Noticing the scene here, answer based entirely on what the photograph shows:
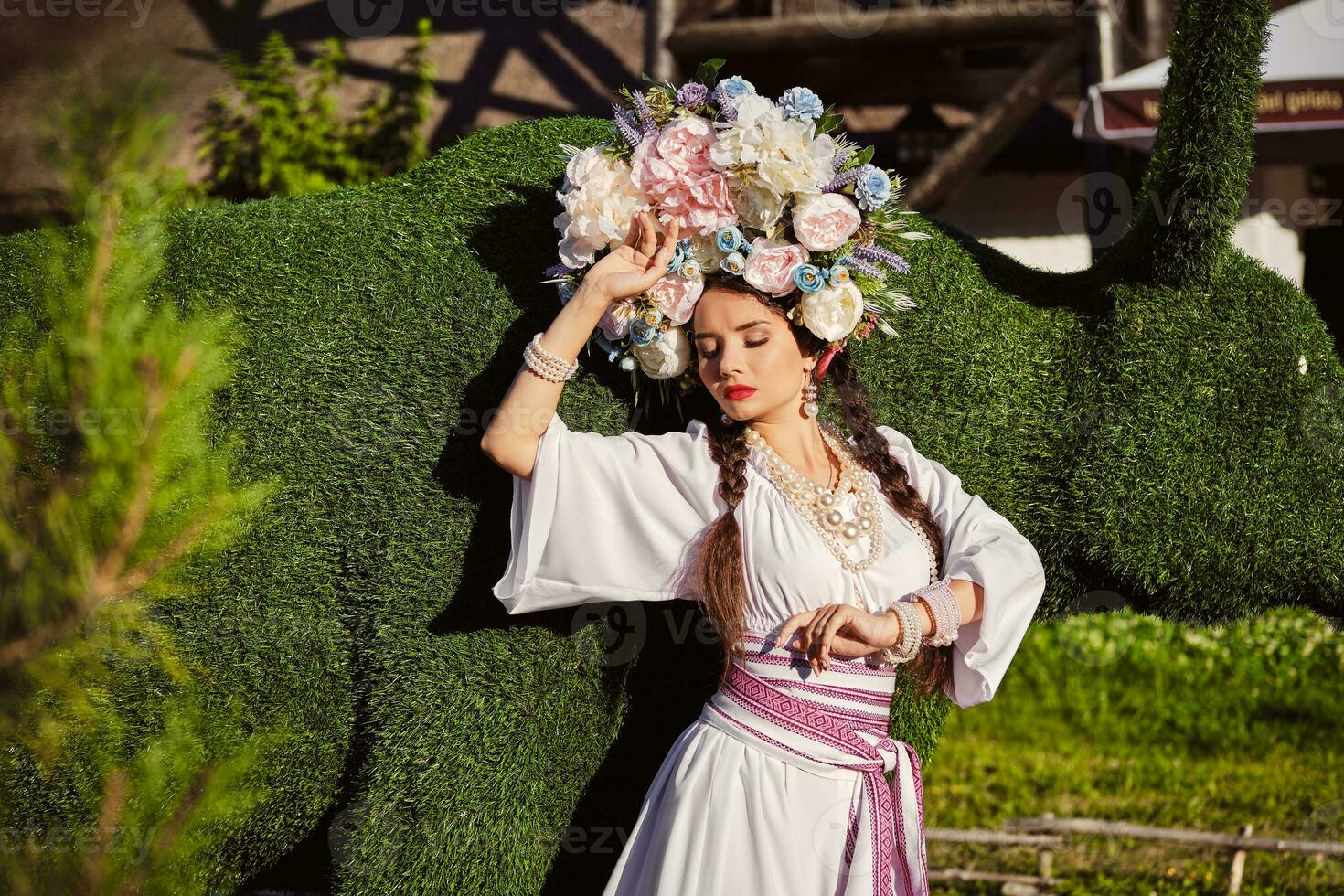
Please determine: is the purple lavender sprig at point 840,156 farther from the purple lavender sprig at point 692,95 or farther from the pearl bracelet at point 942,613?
the pearl bracelet at point 942,613

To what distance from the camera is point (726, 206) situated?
2127mm

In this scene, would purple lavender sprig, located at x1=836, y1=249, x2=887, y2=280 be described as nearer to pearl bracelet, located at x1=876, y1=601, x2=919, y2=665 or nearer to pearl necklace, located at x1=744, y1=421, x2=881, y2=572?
pearl necklace, located at x1=744, y1=421, x2=881, y2=572

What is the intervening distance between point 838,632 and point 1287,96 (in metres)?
Answer: 3.70

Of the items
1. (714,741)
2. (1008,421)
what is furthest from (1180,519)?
(714,741)

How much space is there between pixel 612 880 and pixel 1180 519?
52.3 inches

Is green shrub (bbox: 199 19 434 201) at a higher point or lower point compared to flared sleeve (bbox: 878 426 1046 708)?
higher

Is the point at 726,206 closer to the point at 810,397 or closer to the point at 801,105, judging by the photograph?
the point at 801,105

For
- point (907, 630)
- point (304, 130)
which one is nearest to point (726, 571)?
point (907, 630)

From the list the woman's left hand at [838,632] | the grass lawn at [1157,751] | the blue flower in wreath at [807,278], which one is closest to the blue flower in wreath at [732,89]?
the blue flower in wreath at [807,278]

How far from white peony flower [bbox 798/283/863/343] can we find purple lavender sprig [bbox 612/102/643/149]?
42 centimetres

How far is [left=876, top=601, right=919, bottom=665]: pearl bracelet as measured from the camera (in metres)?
2.00

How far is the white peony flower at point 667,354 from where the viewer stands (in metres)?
2.18

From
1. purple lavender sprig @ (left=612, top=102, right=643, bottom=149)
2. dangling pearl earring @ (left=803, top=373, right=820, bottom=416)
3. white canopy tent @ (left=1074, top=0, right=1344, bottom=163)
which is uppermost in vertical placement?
white canopy tent @ (left=1074, top=0, right=1344, bottom=163)

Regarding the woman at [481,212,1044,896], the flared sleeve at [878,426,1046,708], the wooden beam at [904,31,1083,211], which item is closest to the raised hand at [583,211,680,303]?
the woman at [481,212,1044,896]
